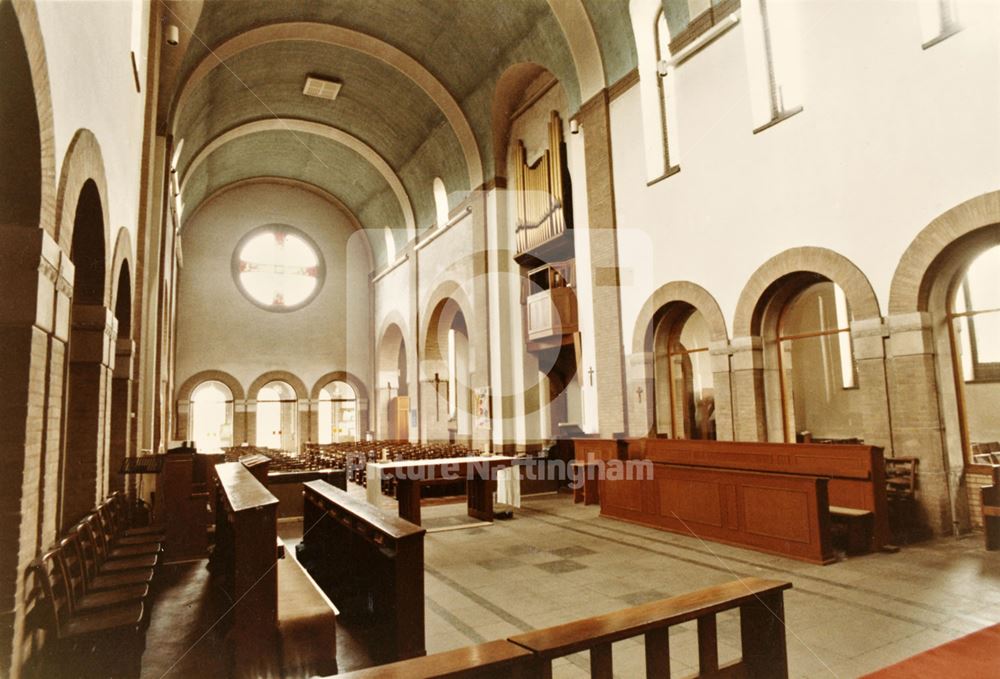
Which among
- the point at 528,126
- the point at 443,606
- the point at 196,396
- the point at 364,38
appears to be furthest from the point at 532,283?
the point at 196,396

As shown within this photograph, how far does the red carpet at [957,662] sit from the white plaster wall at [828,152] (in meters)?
5.61

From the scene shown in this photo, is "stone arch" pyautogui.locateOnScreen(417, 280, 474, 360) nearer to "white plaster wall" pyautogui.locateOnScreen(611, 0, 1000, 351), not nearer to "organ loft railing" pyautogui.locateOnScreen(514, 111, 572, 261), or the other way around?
"organ loft railing" pyautogui.locateOnScreen(514, 111, 572, 261)

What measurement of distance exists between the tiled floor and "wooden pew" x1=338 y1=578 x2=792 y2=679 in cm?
141

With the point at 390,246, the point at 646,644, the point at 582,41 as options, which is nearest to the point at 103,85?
the point at 646,644

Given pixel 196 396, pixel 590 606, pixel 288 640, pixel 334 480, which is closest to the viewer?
pixel 288 640

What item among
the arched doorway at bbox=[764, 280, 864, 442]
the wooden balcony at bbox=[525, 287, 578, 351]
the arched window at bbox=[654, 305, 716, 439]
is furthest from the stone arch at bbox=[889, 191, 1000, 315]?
the wooden balcony at bbox=[525, 287, 578, 351]

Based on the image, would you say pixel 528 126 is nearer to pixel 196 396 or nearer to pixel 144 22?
pixel 144 22

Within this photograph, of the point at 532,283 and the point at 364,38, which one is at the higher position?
the point at 364,38

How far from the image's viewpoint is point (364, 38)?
13547 mm

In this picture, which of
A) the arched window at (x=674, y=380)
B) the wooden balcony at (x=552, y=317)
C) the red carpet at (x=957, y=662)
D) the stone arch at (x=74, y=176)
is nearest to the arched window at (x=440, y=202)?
the wooden balcony at (x=552, y=317)

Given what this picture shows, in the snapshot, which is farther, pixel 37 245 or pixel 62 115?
pixel 62 115

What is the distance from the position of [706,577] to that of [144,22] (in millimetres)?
8309

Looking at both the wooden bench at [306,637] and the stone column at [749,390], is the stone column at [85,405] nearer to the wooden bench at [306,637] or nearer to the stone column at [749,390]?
the wooden bench at [306,637]

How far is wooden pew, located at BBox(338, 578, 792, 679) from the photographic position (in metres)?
1.45
